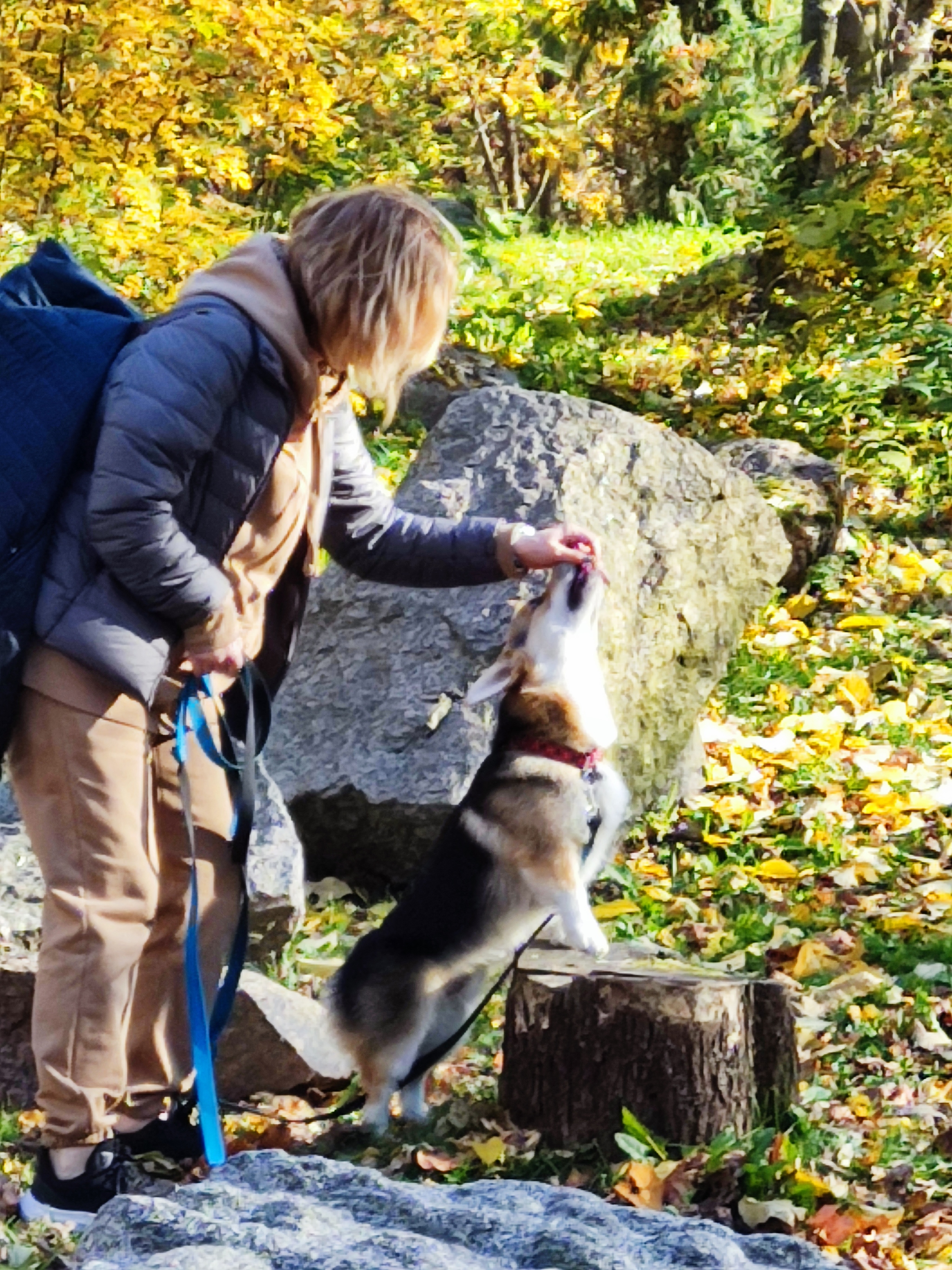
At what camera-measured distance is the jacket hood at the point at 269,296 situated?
3340 mm

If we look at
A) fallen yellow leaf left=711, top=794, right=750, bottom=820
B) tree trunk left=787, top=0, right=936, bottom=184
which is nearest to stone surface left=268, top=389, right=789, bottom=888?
fallen yellow leaf left=711, top=794, right=750, bottom=820

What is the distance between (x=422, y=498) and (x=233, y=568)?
2.85 meters

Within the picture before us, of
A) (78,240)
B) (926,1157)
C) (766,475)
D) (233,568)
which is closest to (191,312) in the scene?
(233,568)

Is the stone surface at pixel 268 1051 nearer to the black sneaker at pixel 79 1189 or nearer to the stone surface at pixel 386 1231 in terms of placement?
the black sneaker at pixel 79 1189

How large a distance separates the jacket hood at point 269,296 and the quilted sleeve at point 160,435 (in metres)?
0.04

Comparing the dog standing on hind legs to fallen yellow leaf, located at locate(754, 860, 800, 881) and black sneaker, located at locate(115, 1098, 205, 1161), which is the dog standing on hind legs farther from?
fallen yellow leaf, located at locate(754, 860, 800, 881)

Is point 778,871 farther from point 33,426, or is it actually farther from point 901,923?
point 33,426

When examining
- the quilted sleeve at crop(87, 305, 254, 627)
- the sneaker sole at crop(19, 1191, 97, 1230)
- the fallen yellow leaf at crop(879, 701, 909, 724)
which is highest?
the quilted sleeve at crop(87, 305, 254, 627)

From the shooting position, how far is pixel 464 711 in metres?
5.77

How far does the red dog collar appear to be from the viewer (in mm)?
4281

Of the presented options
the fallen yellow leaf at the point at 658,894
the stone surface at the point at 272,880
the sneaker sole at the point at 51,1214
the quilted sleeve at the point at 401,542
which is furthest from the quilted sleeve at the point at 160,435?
the fallen yellow leaf at the point at 658,894

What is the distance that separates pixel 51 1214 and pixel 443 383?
7990 mm

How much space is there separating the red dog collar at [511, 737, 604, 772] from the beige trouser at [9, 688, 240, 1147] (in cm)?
85

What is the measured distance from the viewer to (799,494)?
8.28m
